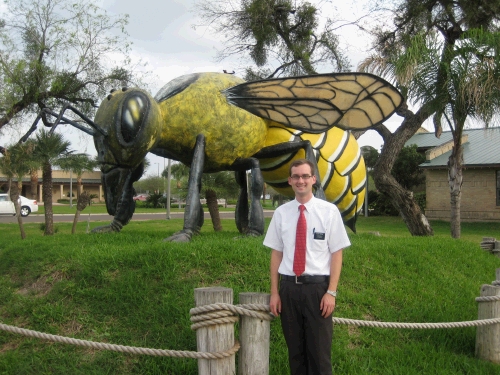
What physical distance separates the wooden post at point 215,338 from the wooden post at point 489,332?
6.53 feet

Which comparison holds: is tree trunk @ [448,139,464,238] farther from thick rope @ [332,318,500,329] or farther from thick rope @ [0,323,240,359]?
thick rope @ [0,323,240,359]

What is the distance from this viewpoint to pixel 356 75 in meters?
5.00

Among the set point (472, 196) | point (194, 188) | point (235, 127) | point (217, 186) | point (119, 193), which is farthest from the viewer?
point (472, 196)

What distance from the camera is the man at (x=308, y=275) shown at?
245 centimetres

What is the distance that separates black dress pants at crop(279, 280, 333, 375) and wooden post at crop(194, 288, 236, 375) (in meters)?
0.31

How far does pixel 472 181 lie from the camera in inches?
806

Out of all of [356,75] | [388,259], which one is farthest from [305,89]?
[388,259]

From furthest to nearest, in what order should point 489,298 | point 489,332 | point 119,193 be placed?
point 119,193 → point 489,332 → point 489,298

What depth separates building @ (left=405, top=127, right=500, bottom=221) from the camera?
20031 millimetres

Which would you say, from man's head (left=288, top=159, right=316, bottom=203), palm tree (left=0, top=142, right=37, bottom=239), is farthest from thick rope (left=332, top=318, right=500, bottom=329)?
palm tree (left=0, top=142, right=37, bottom=239)

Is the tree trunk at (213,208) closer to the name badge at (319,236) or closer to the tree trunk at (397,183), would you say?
the tree trunk at (397,183)

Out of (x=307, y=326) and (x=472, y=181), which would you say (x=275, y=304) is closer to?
(x=307, y=326)

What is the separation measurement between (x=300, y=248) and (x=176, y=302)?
1.57 metres

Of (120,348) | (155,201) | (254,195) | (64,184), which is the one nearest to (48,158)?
(254,195)
